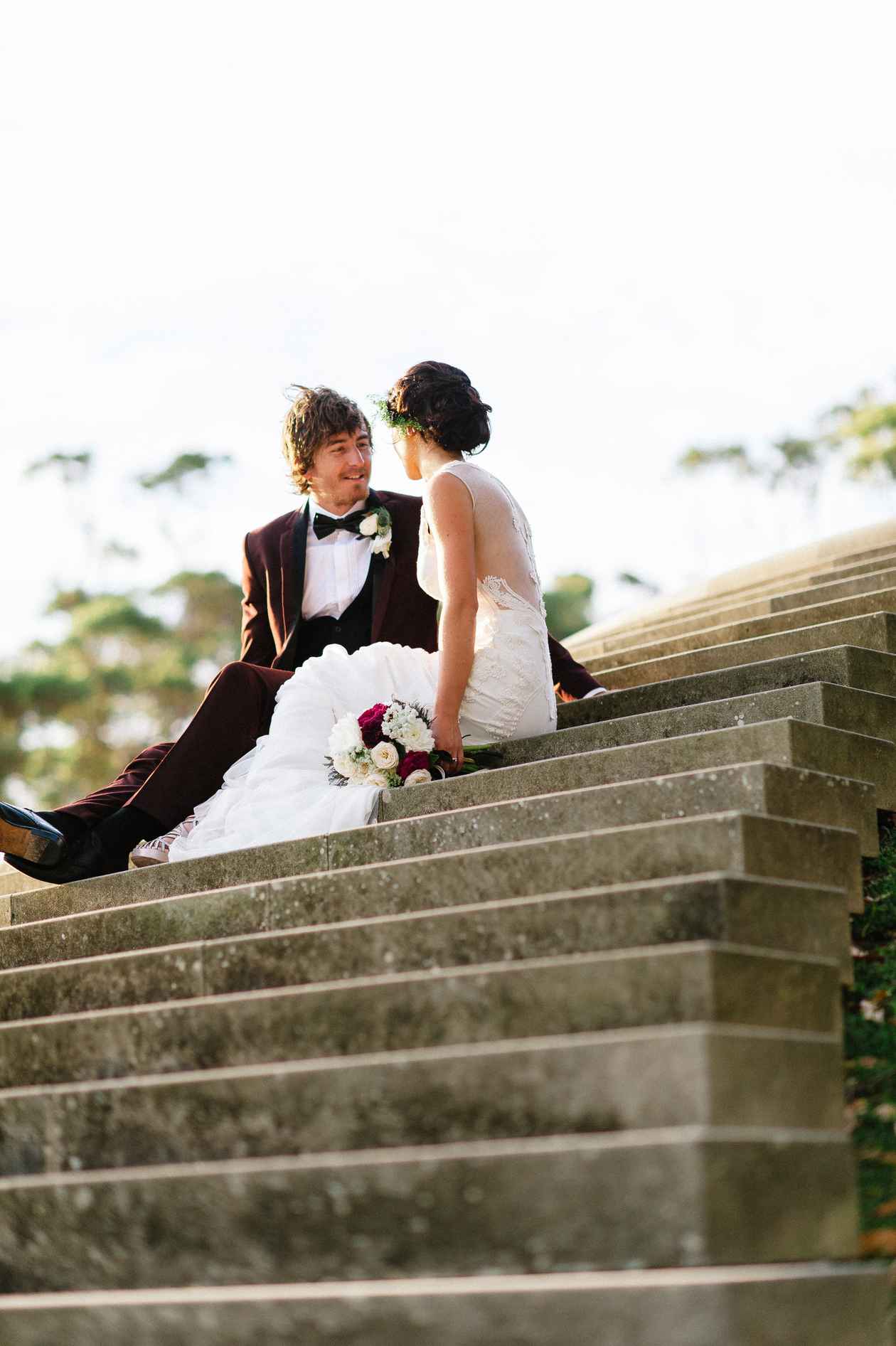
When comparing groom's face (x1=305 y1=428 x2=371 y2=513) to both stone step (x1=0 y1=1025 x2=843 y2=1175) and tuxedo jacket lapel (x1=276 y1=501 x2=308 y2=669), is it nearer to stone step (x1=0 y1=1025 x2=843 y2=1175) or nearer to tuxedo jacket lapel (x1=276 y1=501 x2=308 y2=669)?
tuxedo jacket lapel (x1=276 y1=501 x2=308 y2=669)

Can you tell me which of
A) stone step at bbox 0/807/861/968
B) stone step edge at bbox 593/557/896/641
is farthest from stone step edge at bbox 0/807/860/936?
stone step edge at bbox 593/557/896/641

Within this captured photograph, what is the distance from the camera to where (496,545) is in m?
5.11

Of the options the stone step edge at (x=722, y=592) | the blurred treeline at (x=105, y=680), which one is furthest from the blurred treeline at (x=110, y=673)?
the stone step edge at (x=722, y=592)

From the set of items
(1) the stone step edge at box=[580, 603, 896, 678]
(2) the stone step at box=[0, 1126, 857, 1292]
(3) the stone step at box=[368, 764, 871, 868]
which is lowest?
(2) the stone step at box=[0, 1126, 857, 1292]

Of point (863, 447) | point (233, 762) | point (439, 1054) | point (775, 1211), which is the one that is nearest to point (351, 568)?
point (233, 762)

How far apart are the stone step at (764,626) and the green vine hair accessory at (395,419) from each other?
172cm

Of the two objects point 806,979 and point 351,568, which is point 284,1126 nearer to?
point 806,979

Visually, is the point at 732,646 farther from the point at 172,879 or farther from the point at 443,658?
the point at 172,879

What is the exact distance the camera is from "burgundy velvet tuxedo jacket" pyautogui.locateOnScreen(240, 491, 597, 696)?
6211 millimetres

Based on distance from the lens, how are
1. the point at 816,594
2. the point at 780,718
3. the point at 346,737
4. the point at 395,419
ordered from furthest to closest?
the point at 816,594 < the point at 395,419 < the point at 346,737 < the point at 780,718

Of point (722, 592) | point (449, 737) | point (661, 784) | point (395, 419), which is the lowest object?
point (661, 784)

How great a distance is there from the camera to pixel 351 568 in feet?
20.9

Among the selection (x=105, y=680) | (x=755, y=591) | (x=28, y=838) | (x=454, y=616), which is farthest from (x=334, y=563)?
(x=105, y=680)

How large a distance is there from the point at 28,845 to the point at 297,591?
6.13ft
